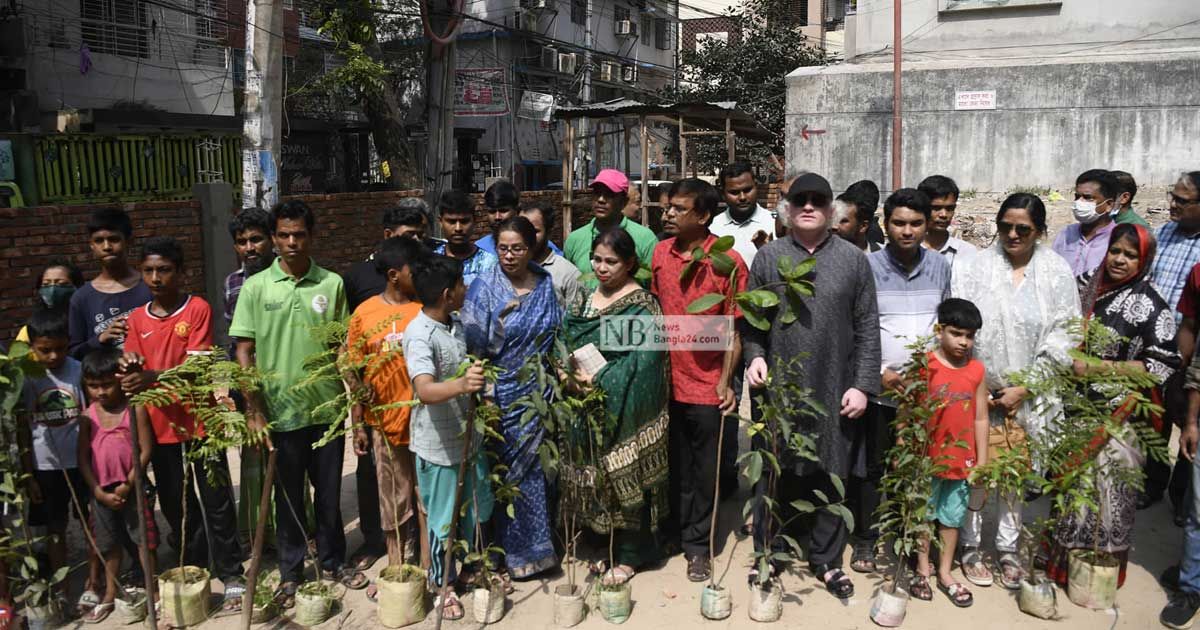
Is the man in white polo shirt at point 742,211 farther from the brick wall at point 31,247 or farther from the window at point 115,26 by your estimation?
the window at point 115,26

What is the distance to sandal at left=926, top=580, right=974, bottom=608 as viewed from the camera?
3.65 m

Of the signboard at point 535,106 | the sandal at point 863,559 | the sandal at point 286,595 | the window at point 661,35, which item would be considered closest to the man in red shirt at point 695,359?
the sandal at point 863,559

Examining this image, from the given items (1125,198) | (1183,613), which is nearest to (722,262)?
(1183,613)

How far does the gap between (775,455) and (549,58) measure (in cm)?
2459

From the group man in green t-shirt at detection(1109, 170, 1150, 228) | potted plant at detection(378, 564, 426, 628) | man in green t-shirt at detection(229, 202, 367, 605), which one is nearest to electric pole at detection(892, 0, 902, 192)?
man in green t-shirt at detection(1109, 170, 1150, 228)

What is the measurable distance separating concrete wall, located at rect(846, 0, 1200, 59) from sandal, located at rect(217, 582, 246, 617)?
554 inches

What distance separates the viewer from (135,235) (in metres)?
7.86

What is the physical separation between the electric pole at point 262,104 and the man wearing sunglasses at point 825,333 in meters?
4.87

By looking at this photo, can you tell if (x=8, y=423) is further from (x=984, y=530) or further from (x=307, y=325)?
(x=984, y=530)

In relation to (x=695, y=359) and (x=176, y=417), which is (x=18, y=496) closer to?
(x=176, y=417)

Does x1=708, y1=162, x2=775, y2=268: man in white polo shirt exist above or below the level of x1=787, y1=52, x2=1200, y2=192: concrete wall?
below

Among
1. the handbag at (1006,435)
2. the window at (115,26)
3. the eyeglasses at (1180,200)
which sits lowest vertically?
the handbag at (1006,435)

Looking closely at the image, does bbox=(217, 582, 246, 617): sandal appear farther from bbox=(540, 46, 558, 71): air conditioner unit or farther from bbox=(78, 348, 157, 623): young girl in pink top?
bbox=(540, 46, 558, 71): air conditioner unit

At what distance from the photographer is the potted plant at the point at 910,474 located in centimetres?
347
